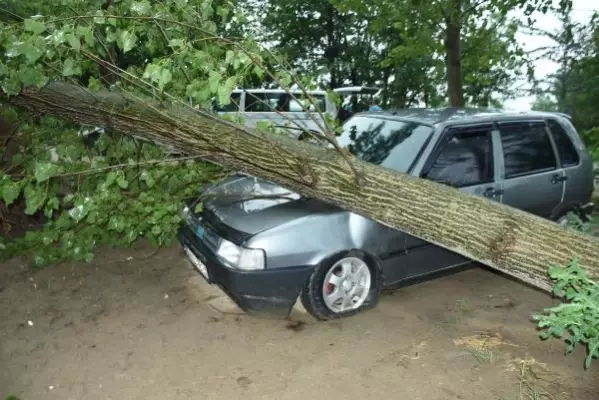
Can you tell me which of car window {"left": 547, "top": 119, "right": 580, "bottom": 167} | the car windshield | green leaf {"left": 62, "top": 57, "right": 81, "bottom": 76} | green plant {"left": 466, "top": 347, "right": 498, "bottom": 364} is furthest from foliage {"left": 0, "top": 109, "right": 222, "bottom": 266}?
car window {"left": 547, "top": 119, "right": 580, "bottom": 167}

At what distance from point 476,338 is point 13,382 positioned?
3288 mm

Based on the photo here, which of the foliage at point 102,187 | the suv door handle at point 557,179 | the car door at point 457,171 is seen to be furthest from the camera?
the suv door handle at point 557,179

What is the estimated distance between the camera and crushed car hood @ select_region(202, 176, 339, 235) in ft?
12.0

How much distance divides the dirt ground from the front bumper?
8.6 inches

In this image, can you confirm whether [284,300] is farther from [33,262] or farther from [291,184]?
[33,262]

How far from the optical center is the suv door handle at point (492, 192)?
4.32m

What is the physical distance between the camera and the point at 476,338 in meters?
3.72

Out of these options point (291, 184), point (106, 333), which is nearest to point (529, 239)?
point (291, 184)

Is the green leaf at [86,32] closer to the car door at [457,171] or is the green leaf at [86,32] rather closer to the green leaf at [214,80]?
the green leaf at [214,80]

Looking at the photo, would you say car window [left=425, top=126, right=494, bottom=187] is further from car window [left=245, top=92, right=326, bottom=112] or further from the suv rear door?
car window [left=245, top=92, right=326, bottom=112]

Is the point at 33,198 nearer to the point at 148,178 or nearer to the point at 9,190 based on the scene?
the point at 9,190

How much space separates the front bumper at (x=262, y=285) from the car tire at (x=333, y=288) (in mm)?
94

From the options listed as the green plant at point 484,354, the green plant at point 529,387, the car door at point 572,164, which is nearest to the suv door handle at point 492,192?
the car door at point 572,164

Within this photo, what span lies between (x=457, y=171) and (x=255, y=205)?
5.89 ft
